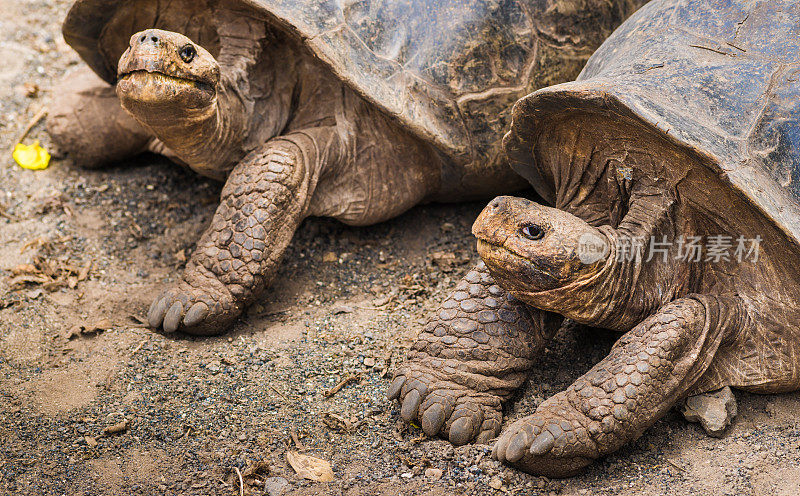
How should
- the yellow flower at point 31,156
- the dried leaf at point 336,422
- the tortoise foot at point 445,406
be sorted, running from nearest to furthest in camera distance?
the tortoise foot at point 445,406
the dried leaf at point 336,422
the yellow flower at point 31,156

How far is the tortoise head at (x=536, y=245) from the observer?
291 centimetres

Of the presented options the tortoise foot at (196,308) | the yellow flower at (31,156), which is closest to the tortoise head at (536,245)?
the tortoise foot at (196,308)

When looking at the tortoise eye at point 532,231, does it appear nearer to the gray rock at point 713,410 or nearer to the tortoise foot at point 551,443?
the tortoise foot at point 551,443

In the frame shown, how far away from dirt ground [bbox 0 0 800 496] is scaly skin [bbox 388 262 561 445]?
0.36 feet

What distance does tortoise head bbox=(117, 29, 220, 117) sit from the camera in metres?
3.47

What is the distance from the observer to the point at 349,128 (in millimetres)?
4273

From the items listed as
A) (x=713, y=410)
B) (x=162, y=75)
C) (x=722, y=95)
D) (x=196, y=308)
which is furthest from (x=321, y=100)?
(x=713, y=410)

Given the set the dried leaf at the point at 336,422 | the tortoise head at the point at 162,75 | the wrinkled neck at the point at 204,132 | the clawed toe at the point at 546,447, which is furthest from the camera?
the wrinkled neck at the point at 204,132

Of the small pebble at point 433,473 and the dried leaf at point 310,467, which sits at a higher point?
the small pebble at point 433,473

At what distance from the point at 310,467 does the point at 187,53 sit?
1817 millimetres

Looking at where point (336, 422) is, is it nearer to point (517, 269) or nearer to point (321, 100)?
point (517, 269)

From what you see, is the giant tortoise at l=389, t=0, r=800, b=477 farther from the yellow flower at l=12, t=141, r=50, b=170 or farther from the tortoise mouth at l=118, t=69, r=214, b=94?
the yellow flower at l=12, t=141, r=50, b=170

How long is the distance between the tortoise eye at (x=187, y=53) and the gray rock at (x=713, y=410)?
2470mm

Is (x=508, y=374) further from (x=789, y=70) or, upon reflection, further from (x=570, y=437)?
(x=789, y=70)
